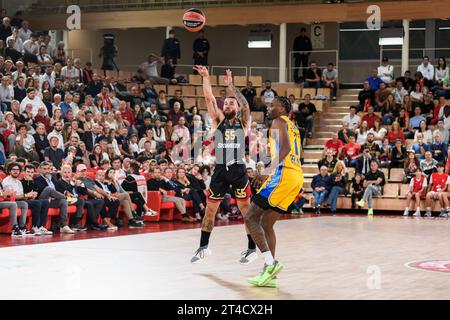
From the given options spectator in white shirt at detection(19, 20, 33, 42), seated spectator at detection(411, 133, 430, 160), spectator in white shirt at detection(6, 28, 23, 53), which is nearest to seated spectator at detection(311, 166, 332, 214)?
seated spectator at detection(411, 133, 430, 160)

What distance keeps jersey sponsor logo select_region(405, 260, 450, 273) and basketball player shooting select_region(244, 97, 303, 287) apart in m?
2.38

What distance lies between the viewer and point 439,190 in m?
20.2

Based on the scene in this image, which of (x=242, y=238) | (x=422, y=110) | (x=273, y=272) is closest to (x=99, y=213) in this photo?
(x=242, y=238)

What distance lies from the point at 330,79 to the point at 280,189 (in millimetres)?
17843

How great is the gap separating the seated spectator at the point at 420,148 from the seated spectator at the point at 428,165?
404 millimetres

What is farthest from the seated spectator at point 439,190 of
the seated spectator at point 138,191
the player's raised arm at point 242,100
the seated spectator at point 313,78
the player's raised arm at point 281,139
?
the player's raised arm at point 281,139

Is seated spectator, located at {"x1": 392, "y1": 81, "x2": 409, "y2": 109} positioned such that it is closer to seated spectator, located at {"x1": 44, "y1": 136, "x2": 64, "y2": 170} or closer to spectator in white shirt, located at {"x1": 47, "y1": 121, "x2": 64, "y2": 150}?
spectator in white shirt, located at {"x1": 47, "y1": 121, "x2": 64, "y2": 150}

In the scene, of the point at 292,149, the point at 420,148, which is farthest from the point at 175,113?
the point at 292,149

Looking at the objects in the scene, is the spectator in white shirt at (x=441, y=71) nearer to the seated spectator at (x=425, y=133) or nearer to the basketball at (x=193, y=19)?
the seated spectator at (x=425, y=133)

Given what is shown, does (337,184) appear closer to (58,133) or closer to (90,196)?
(58,133)

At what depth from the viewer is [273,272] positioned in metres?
8.57

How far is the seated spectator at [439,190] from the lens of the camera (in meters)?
20.0

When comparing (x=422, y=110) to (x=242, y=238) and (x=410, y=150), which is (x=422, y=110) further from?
(x=242, y=238)

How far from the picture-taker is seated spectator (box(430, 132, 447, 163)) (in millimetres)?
21234
